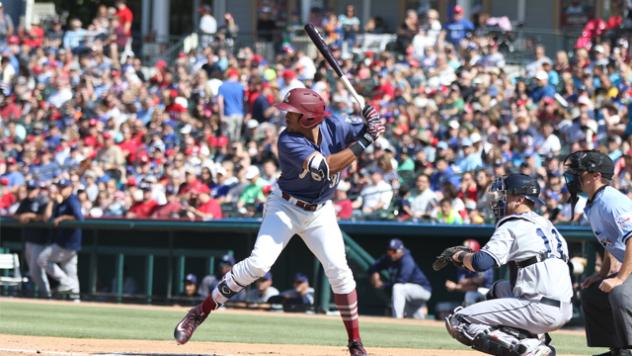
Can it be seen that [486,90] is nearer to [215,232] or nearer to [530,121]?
[530,121]

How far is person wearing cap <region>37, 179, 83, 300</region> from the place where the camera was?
667 inches

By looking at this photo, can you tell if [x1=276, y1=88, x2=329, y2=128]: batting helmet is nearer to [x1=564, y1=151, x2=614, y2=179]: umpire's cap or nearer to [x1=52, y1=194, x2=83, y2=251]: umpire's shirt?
[x1=564, y1=151, x2=614, y2=179]: umpire's cap

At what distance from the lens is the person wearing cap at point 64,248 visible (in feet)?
55.6

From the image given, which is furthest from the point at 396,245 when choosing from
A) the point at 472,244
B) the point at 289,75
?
the point at 289,75

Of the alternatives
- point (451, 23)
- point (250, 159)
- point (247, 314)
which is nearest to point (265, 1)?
point (451, 23)

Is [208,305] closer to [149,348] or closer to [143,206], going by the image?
[149,348]

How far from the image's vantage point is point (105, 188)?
18.2m

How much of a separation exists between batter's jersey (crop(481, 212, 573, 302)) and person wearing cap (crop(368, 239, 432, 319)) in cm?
762

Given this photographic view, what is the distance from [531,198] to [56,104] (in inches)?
640

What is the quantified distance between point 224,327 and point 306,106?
4.45 m

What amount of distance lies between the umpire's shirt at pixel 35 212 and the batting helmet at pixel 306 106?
9448 millimetres

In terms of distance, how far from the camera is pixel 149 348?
9562mm

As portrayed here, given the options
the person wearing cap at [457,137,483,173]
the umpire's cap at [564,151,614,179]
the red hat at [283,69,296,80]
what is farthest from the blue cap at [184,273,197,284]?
the umpire's cap at [564,151,614,179]

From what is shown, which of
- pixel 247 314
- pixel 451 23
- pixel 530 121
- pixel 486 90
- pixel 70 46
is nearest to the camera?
pixel 247 314
